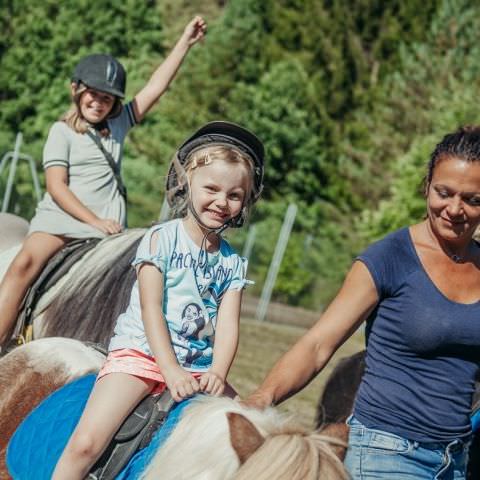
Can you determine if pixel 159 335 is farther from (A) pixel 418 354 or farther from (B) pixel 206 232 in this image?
(A) pixel 418 354

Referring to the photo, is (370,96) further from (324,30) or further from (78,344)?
(78,344)

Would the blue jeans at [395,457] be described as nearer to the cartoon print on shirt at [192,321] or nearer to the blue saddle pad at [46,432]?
the cartoon print on shirt at [192,321]

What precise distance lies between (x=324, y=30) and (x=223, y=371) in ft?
126

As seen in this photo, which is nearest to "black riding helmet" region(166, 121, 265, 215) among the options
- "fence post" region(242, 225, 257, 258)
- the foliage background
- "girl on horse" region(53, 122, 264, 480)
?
"girl on horse" region(53, 122, 264, 480)

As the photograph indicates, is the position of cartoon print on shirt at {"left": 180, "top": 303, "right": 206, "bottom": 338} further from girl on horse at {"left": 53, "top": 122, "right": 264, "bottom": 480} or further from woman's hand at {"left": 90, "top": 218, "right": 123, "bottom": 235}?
woman's hand at {"left": 90, "top": 218, "right": 123, "bottom": 235}

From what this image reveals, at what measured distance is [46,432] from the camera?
298 centimetres

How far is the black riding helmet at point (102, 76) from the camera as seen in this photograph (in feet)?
16.9

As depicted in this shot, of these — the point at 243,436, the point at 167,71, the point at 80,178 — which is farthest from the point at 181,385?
the point at 167,71

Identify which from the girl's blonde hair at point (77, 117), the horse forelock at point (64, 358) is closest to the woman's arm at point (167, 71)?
the girl's blonde hair at point (77, 117)

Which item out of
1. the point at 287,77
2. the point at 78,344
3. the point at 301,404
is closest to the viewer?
the point at 78,344

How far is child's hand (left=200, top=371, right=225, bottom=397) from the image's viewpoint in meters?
2.74

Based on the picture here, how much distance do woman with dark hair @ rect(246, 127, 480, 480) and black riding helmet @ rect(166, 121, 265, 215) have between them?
18.1 inches

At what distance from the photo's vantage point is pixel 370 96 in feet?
123

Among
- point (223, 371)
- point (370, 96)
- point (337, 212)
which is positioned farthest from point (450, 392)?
point (370, 96)
